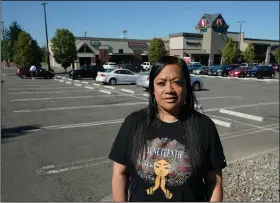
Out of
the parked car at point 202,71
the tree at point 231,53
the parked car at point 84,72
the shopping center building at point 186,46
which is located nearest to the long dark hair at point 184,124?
the shopping center building at point 186,46

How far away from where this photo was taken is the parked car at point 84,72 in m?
29.5

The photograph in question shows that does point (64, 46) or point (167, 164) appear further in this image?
point (64, 46)

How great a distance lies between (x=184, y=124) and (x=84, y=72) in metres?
28.7

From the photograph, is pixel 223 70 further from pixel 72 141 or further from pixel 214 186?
pixel 214 186

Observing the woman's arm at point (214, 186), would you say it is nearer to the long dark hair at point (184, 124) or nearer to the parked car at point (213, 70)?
the long dark hair at point (184, 124)

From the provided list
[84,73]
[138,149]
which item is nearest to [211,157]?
[138,149]

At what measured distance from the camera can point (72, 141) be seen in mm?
7539

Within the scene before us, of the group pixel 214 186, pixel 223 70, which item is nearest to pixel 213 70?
pixel 223 70

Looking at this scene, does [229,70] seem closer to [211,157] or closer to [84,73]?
[84,73]

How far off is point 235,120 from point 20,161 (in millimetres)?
7729

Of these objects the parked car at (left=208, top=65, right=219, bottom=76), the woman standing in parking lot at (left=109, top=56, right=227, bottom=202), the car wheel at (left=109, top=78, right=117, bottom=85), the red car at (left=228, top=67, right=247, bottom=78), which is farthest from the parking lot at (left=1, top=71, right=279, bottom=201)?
the parked car at (left=208, top=65, right=219, bottom=76)

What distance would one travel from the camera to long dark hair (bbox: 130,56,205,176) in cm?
196

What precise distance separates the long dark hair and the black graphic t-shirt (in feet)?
0.11

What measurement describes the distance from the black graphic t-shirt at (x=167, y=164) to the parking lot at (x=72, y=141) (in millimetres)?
2768
